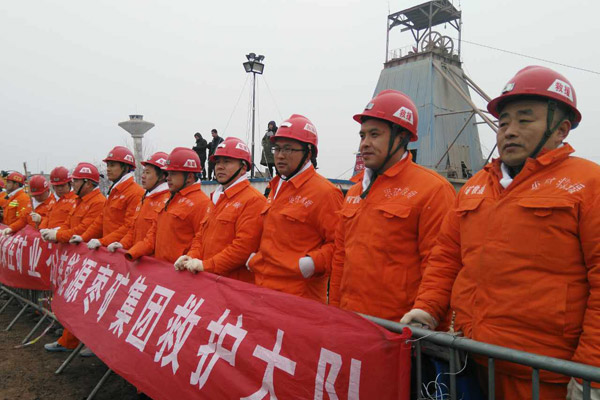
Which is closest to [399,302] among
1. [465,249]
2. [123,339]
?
[465,249]

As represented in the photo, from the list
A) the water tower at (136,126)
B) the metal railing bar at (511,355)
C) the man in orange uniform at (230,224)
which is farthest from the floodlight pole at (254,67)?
the metal railing bar at (511,355)

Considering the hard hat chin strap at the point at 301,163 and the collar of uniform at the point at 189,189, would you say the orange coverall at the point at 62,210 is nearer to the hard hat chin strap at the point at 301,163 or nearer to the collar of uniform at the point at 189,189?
the collar of uniform at the point at 189,189

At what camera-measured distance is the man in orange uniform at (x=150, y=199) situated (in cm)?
544

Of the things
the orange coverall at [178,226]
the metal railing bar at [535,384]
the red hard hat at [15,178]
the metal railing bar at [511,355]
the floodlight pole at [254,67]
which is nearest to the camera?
the metal railing bar at [511,355]

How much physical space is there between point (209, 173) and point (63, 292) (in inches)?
432

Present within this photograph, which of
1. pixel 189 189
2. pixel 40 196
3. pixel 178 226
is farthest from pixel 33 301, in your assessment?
pixel 189 189

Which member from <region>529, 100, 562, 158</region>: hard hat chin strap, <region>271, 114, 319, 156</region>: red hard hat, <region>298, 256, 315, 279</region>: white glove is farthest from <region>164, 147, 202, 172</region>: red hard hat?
<region>529, 100, 562, 158</region>: hard hat chin strap

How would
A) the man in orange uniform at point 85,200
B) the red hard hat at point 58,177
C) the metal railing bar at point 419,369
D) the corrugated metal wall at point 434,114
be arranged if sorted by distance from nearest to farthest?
1. the metal railing bar at point 419,369
2. the man in orange uniform at point 85,200
3. the red hard hat at point 58,177
4. the corrugated metal wall at point 434,114

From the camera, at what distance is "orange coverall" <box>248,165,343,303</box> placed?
359cm

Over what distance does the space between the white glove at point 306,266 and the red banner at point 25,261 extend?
4.50m

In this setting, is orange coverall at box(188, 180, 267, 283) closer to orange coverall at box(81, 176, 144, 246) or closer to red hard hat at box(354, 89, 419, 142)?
red hard hat at box(354, 89, 419, 142)

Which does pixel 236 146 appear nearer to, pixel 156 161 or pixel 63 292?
Answer: pixel 156 161

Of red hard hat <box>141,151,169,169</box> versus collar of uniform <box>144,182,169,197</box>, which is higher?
red hard hat <box>141,151,169,169</box>

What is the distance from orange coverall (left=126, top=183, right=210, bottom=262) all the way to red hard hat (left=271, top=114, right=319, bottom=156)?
1486 millimetres
